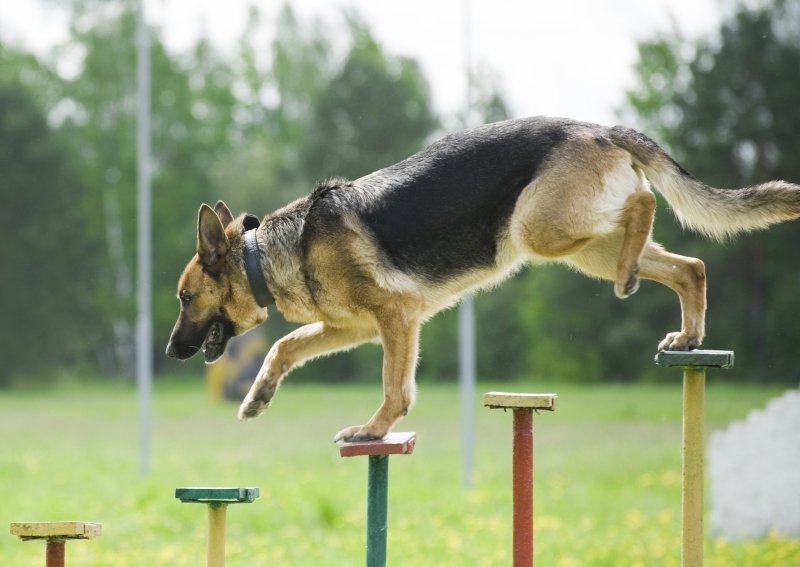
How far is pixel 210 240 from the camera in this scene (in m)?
4.80

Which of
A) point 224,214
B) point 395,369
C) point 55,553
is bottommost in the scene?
point 55,553

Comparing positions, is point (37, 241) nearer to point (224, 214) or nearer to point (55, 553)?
point (224, 214)

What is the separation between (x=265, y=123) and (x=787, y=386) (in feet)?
72.7

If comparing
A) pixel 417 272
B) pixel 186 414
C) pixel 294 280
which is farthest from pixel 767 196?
pixel 186 414

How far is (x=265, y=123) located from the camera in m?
37.6

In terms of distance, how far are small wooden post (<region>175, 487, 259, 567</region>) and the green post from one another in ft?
1.82

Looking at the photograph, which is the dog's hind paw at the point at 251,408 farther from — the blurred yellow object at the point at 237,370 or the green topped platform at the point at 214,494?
the blurred yellow object at the point at 237,370

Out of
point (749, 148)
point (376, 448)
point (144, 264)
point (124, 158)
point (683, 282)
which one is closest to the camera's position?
point (376, 448)

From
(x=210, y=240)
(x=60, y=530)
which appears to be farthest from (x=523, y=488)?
(x=60, y=530)

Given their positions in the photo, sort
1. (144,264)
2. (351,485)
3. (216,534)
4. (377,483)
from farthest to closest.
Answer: (144,264) → (351,485) → (377,483) → (216,534)

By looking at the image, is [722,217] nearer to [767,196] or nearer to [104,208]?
[767,196]

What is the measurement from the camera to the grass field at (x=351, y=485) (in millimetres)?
9633

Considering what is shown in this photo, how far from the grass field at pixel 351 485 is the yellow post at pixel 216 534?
4.94 meters

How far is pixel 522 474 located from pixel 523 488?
6 centimetres
